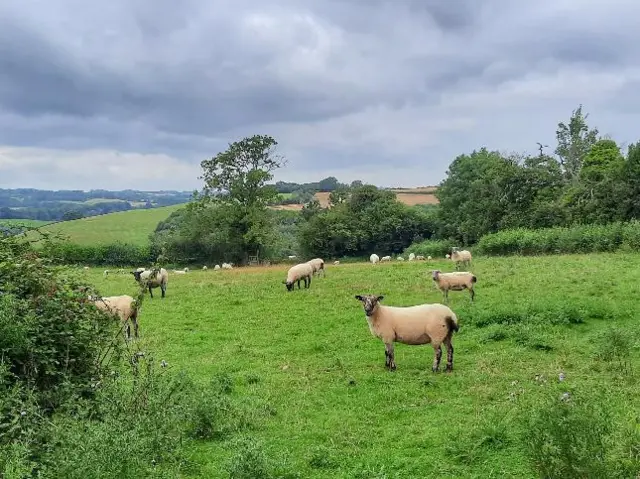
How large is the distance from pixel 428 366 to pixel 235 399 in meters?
4.75

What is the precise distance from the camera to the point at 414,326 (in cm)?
1289

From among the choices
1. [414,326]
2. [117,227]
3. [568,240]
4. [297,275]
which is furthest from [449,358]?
[117,227]

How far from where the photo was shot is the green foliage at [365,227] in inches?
2817

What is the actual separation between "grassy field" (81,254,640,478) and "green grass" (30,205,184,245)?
74955mm

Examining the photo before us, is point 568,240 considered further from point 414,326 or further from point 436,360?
point 436,360

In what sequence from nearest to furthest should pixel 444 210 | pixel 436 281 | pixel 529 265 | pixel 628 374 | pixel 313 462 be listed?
pixel 313 462 < pixel 628 374 < pixel 436 281 < pixel 529 265 < pixel 444 210

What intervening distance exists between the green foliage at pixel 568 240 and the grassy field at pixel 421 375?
12208 mm

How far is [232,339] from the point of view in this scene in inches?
683

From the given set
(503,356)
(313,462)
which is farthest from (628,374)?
(313,462)

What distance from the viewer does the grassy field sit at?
25.3 ft

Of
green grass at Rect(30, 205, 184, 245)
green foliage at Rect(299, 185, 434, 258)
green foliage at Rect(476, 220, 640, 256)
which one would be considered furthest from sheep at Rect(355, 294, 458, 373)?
green grass at Rect(30, 205, 184, 245)

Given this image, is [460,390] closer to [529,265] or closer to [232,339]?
[232,339]

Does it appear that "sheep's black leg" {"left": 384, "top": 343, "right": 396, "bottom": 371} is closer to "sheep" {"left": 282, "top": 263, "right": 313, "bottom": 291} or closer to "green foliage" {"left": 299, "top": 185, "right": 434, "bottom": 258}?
"sheep" {"left": 282, "top": 263, "right": 313, "bottom": 291}

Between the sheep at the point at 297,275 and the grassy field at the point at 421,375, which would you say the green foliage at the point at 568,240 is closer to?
the grassy field at the point at 421,375
